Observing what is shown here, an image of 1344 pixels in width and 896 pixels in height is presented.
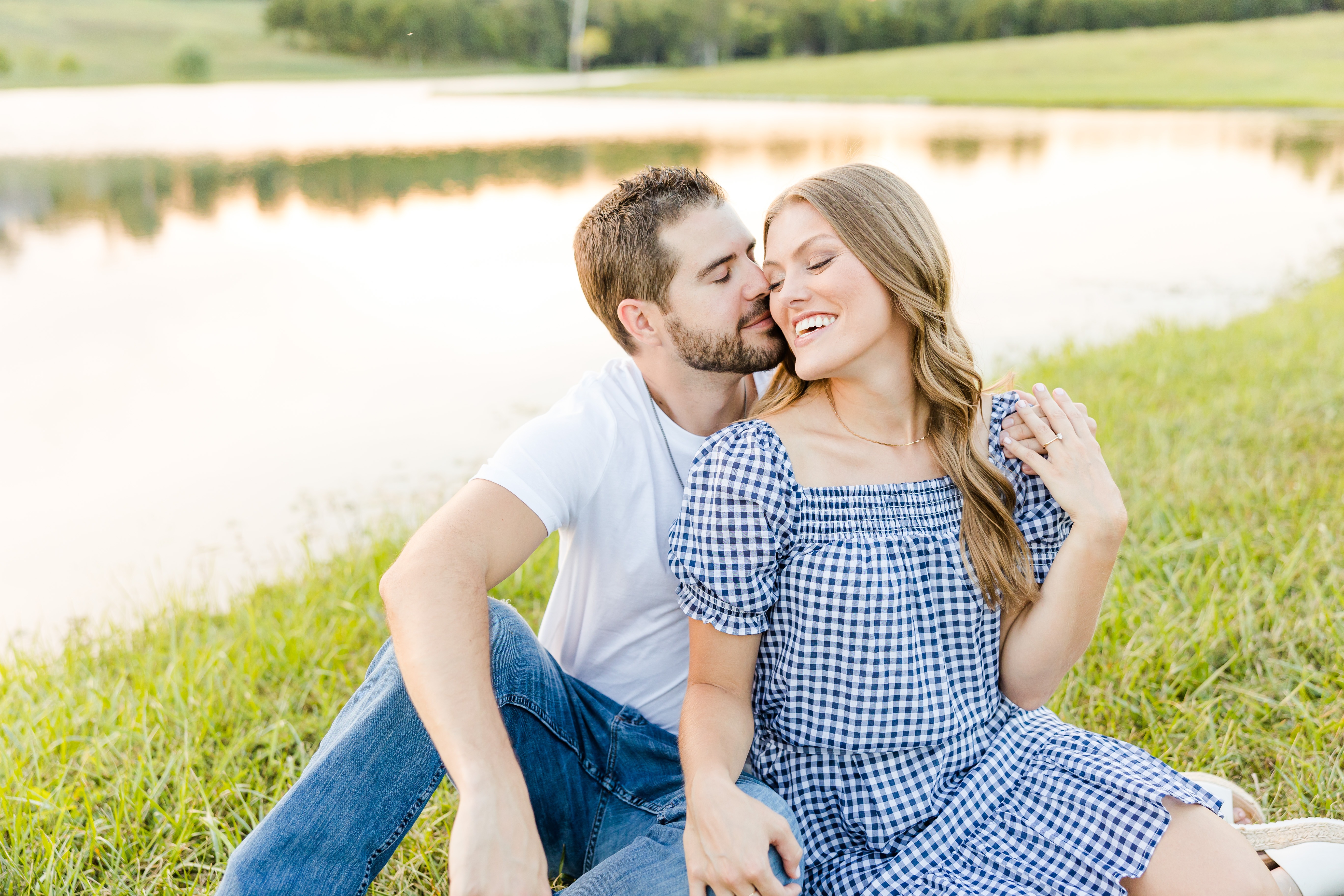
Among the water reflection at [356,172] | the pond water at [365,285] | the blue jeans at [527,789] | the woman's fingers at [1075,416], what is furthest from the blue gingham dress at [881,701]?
the water reflection at [356,172]

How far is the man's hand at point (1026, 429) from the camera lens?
6.81ft

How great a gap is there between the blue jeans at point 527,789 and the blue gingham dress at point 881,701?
142 millimetres

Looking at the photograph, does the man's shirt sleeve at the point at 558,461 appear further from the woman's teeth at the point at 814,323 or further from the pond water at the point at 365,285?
the pond water at the point at 365,285

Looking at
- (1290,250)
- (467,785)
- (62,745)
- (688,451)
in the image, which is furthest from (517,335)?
(1290,250)

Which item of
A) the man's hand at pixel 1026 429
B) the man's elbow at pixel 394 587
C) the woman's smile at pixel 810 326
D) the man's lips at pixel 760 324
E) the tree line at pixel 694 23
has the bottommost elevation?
the man's elbow at pixel 394 587

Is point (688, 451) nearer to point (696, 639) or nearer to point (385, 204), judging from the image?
point (696, 639)

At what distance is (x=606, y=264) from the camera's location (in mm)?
2441

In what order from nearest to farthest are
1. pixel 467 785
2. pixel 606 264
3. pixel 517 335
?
pixel 467 785, pixel 606 264, pixel 517 335

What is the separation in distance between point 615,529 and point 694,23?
2914 inches

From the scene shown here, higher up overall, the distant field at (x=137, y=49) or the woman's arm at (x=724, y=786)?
the distant field at (x=137, y=49)

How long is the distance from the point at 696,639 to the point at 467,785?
529 millimetres

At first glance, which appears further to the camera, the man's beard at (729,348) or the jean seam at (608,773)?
the man's beard at (729,348)

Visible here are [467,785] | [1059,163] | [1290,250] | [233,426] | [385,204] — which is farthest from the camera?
[1059,163]

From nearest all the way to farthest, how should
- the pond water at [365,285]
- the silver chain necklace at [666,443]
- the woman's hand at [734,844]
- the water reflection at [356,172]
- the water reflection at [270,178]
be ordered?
the woman's hand at [734,844] → the silver chain necklace at [666,443] → the pond water at [365,285] → the water reflection at [270,178] → the water reflection at [356,172]
